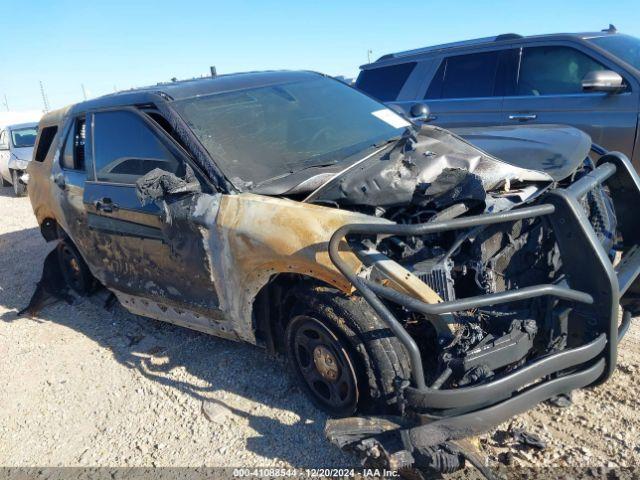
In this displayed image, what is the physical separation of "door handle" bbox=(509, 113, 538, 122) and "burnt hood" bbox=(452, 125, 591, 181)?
1.47m

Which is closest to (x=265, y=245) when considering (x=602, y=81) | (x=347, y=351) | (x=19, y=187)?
(x=347, y=351)

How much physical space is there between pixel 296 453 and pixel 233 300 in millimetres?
864

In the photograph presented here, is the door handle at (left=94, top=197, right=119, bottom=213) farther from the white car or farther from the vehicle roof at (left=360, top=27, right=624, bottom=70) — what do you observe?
the white car

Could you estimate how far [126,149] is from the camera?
12.3 ft

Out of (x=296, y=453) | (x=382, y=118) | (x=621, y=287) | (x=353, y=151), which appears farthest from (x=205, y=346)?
(x=621, y=287)

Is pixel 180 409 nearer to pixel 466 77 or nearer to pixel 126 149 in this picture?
pixel 126 149

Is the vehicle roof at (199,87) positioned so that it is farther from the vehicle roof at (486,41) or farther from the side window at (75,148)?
the vehicle roof at (486,41)

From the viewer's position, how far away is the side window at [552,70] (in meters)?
5.30

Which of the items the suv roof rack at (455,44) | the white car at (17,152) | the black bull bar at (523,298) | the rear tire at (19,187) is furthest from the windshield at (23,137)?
the black bull bar at (523,298)

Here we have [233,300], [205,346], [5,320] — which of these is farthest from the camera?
[5,320]

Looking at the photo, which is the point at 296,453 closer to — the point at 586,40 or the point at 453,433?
the point at 453,433

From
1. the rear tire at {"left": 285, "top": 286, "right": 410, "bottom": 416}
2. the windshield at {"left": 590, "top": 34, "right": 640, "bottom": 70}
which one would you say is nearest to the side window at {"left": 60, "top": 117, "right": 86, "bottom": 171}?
the rear tire at {"left": 285, "top": 286, "right": 410, "bottom": 416}

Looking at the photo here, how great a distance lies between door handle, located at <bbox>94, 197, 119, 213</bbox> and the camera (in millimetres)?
3682

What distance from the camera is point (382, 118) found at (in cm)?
398
